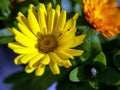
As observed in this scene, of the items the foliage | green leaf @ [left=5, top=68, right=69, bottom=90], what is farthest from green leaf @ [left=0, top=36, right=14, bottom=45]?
green leaf @ [left=5, top=68, right=69, bottom=90]

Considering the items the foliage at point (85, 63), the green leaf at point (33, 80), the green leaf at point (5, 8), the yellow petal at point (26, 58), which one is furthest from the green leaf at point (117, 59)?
the green leaf at point (5, 8)

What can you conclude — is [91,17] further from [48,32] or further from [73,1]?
[73,1]

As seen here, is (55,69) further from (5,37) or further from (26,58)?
(5,37)

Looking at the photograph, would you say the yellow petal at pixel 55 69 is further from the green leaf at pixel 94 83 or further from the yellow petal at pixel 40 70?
the green leaf at pixel 94 83

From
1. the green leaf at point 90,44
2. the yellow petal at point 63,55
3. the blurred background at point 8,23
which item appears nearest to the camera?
the yellow petal at point 63,55

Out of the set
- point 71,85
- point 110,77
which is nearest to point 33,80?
point 71,85

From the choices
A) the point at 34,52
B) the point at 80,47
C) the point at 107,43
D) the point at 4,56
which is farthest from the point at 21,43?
the point at 4,56
